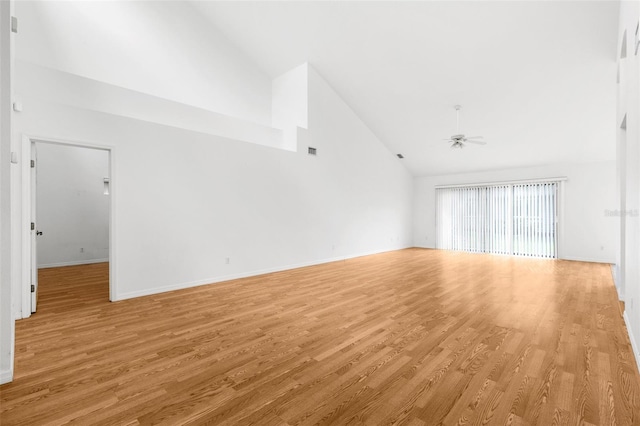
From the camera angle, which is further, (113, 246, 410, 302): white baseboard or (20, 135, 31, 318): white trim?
(113, 246, 410, 302): white baseboard

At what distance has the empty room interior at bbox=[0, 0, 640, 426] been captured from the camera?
2.01 metres

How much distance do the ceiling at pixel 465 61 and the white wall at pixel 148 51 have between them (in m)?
0.58

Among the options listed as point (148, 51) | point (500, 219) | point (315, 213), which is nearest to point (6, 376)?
point (315, 213)

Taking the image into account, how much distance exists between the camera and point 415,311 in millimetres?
3537

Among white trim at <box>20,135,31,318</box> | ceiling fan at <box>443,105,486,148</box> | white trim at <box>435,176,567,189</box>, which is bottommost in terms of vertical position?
white trim at <box>20,135,31,318</box>

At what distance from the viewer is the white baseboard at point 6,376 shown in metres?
2.00

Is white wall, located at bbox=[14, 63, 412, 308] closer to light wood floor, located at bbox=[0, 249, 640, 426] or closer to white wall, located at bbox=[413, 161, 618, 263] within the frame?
light wood floor, located at bbox=[0, 249, 640, 426]

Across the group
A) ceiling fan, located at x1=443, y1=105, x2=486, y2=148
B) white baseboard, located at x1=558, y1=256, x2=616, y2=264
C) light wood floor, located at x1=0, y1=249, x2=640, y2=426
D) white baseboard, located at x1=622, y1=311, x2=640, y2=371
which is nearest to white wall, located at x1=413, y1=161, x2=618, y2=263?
white baseboard, located at x1=558, y1=256, x2=616, y2=264

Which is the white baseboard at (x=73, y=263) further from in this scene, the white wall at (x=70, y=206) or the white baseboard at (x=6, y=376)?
the white baseboard at (x=6, y=376)

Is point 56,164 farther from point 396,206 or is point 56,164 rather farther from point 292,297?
point 396,206

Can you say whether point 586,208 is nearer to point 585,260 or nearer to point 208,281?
point 585,260

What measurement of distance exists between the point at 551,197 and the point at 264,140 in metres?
8.05

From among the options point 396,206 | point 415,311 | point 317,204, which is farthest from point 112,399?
point 396,206

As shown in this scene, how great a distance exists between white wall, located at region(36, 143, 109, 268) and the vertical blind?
34.2 feet
